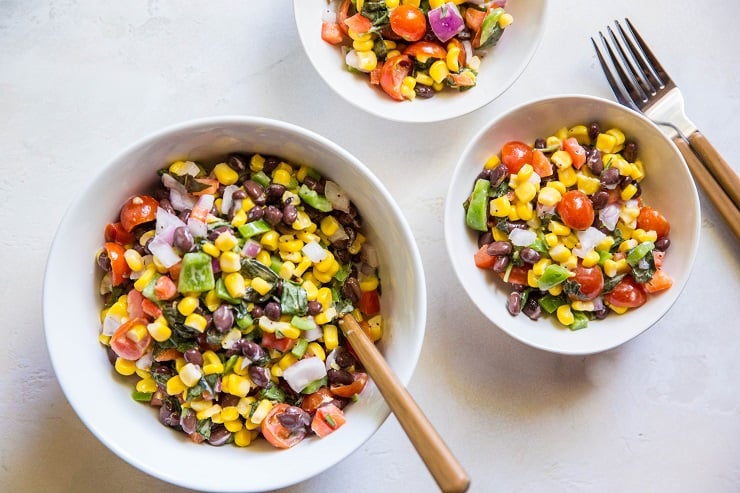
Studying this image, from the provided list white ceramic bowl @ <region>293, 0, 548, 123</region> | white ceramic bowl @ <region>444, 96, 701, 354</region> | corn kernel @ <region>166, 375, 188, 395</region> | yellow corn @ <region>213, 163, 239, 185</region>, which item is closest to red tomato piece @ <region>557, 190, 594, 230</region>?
white ceramic bowl @ <region>444, 96, 701, 354</region>

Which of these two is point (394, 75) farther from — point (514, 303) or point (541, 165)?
point (514, 303)

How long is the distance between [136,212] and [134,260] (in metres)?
0.14

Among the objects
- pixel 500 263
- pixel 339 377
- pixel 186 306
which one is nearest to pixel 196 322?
pixel 186 306

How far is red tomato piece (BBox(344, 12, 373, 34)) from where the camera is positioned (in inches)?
91.2

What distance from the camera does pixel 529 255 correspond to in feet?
7.24

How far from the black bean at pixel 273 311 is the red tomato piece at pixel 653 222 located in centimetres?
122

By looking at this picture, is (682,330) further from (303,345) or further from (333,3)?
(333,3)

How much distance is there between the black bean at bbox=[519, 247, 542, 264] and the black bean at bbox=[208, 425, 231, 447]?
1.01 metres

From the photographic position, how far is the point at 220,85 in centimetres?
239

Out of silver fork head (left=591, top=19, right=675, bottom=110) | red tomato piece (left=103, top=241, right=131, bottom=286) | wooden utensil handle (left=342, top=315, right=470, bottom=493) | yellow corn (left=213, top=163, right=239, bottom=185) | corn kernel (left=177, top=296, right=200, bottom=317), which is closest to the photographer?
wooden utensil handle (left=342, top=315, right=470, bottom=493)

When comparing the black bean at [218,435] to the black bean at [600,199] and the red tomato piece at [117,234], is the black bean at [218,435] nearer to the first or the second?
the red tomato piece at [117,234]

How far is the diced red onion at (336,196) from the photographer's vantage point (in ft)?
6.93

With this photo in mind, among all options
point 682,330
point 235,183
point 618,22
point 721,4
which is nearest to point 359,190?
point 235,183

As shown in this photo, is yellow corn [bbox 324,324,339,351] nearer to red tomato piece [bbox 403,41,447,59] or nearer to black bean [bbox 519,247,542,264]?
black bean [bbox 519,247,542,264]
